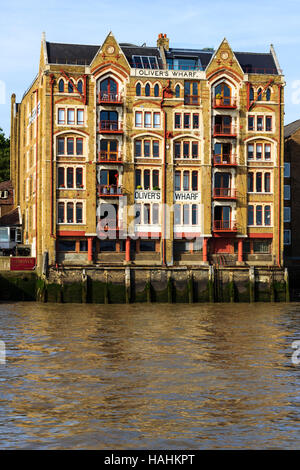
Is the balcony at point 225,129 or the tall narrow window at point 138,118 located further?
the balcony at point 225,129

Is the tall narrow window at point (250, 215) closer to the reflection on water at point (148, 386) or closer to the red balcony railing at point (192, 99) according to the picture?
the red balcony railing at point (192, 99)

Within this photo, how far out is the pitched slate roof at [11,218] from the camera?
3565 inches

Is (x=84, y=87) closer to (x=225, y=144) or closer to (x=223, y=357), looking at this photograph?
(x=225, y=144)

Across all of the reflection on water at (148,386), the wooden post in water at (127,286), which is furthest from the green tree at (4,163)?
the reflection on water at (148,386)

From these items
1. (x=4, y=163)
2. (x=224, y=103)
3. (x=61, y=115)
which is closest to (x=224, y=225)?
(x=224, y=103)

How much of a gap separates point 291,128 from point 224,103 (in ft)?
73.0

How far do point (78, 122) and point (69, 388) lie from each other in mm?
49956

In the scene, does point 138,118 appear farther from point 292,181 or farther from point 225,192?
point 292,181

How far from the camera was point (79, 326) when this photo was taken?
46.3 m

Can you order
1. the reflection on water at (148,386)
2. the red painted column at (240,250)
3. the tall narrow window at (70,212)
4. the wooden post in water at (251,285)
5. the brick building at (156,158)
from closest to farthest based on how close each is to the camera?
the reflection on water at (148,386)
the wooden post in water at (251,285)
the tall narrow window at (70,212)
the brick building at (156,158)
the red painted column at (240,250)

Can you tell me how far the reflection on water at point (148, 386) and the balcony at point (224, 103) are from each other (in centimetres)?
3295
